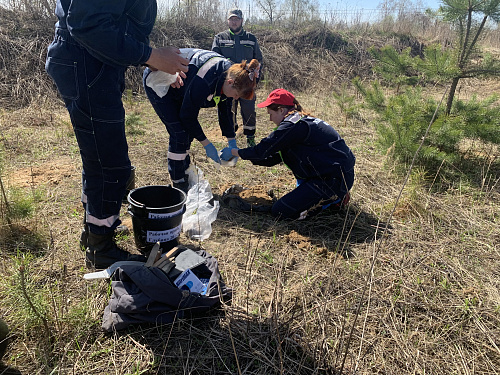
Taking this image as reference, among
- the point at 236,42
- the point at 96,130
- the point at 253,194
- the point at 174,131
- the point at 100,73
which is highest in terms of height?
the point at 236,42

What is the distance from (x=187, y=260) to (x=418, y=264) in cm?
170

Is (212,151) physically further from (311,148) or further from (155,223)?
(155,223)

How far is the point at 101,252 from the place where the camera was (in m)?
2.36

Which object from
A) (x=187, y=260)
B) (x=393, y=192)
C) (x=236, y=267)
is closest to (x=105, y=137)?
(x=187, y=260)

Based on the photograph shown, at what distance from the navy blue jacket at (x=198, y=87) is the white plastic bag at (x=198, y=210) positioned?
48 cm

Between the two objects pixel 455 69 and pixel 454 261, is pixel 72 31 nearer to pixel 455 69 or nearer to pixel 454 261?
pixel 454 261

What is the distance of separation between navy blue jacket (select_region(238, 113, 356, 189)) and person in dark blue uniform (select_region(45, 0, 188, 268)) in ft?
4.13

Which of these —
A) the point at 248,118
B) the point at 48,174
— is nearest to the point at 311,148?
the point at 248,118

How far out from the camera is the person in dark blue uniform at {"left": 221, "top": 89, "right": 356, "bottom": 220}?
3.07 m

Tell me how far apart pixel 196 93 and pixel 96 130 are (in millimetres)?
1190

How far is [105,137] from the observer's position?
6.79 ft

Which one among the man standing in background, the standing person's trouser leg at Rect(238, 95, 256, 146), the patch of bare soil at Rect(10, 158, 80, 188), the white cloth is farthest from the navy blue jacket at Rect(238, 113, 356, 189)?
the man standing in background

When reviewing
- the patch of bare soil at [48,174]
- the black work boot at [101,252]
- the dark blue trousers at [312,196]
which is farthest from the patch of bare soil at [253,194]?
the patch of bare soil at [48,174]

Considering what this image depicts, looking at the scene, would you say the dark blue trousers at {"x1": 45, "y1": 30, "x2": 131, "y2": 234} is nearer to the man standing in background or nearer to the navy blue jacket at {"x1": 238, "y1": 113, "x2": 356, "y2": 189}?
the navy blue jacket at {"x1": 238, "y1": 113, "x2": 356, "y2": 189}
